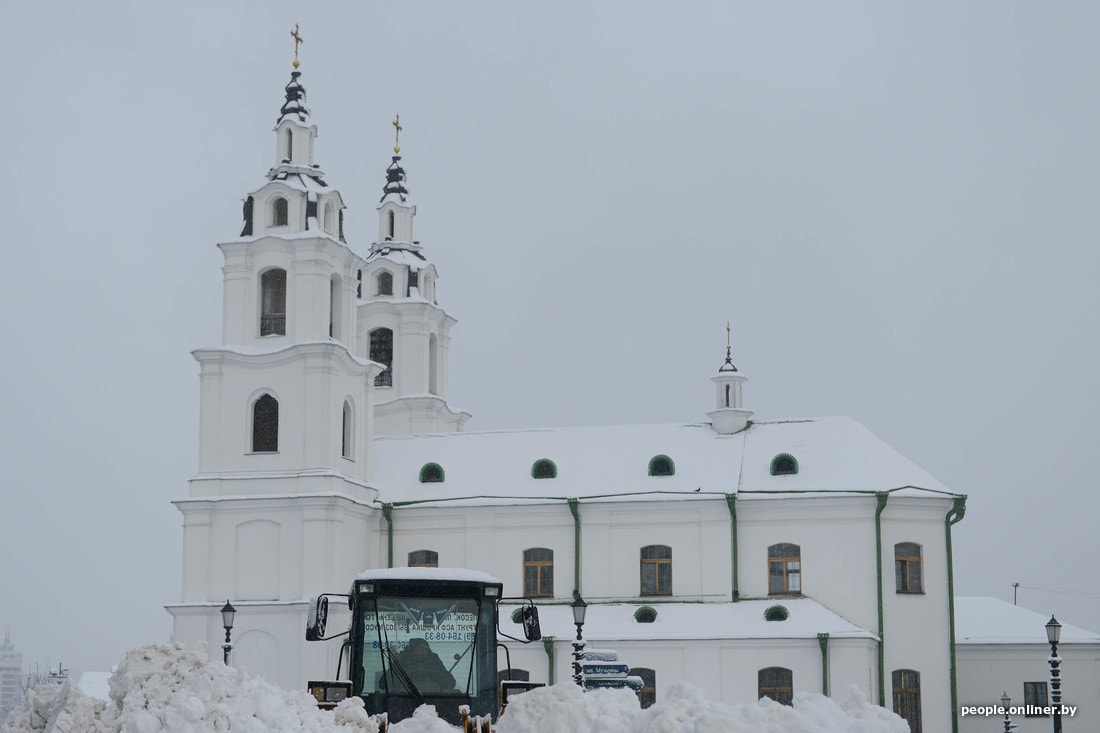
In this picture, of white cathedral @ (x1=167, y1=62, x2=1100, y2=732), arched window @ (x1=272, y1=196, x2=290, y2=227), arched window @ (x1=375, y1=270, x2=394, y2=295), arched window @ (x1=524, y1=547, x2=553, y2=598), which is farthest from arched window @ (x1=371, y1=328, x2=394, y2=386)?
arched window @ (x1=524, y1=547, x2=553, y2=598)

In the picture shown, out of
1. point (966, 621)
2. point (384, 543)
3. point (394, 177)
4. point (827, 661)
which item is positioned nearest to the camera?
point (827, 661)

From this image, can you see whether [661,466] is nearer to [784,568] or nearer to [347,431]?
[784,568]

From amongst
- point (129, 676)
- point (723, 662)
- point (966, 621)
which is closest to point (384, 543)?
point (723, 662)

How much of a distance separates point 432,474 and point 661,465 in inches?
264

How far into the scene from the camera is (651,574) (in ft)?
127

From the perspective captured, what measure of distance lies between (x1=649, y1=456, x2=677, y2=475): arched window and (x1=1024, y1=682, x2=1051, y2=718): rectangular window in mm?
12256

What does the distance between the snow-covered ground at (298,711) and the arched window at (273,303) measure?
28.8 metres

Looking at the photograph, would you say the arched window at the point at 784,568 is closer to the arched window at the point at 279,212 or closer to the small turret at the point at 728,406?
the small turret at the point at 728,406

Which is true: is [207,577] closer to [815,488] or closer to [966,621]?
[815,488]

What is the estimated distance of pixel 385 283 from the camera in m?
49.0

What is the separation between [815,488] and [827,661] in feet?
16.6

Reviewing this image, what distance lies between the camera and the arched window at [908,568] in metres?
37.1

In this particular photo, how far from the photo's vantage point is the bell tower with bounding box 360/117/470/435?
4691 cm

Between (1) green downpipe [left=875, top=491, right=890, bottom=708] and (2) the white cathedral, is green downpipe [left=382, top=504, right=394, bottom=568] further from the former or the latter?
(1) green downpipe [left=875, top=491, right=890, bottom=708]
